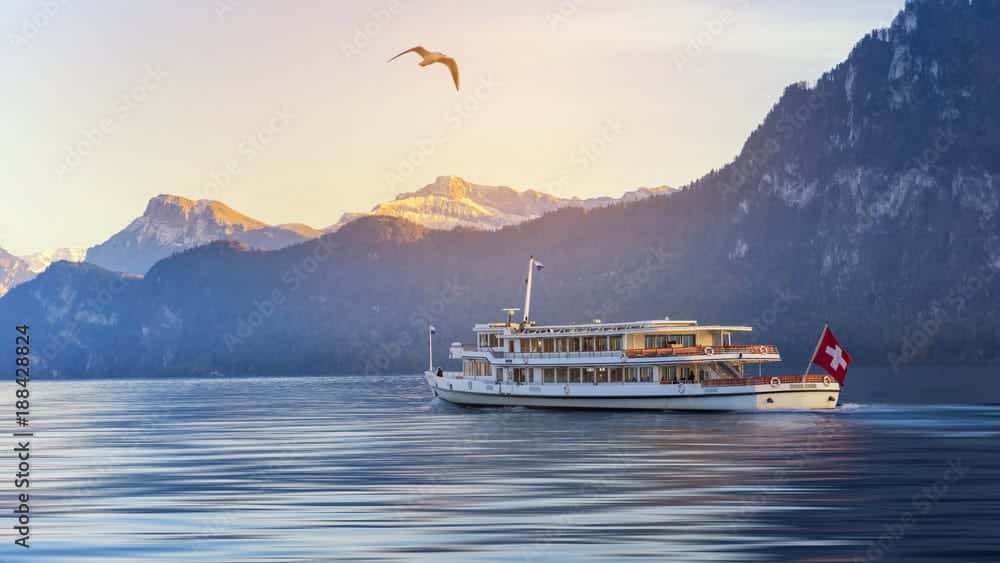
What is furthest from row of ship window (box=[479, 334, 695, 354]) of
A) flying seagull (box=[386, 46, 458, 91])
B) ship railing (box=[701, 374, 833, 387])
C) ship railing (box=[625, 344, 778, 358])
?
flying seagull (box=[386, 46, 458, 91])

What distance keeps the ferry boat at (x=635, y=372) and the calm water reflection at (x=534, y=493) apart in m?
10.8

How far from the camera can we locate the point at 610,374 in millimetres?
131625

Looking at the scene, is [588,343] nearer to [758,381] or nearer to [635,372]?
[635,372]

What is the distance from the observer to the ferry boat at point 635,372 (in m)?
122

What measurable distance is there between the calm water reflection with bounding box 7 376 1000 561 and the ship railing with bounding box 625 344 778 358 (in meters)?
14.0

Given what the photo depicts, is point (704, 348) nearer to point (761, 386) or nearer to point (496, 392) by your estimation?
point (761, 386)

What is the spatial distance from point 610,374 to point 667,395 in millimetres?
7314

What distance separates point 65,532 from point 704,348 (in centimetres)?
7918

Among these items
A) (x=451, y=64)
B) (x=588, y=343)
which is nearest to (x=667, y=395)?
(x=588, y=343)

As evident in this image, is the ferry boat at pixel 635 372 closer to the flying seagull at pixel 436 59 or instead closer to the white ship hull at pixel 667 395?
the white ship hull at pixel 667 395

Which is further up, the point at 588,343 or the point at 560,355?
the point at 588,343

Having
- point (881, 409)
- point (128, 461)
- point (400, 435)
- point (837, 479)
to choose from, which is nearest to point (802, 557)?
point (837, 479)

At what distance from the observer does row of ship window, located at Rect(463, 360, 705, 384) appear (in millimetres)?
127750

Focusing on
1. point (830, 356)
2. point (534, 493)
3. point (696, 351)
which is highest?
point (696, 351)
